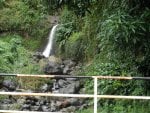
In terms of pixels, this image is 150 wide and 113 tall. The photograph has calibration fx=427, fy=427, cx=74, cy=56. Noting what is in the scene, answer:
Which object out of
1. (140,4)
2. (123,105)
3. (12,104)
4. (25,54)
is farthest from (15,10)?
(140,4)

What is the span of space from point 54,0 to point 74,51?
25.4ft

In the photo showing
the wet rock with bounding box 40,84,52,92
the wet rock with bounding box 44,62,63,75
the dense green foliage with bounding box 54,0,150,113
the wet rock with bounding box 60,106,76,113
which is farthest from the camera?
the wet rock with bounding box 44,62,63,75

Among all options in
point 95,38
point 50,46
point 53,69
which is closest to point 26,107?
point 95,38

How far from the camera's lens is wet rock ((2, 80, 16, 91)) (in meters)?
13.2

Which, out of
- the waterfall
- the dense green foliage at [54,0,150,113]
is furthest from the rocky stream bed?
the waterfall

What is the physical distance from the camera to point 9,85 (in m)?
13.3

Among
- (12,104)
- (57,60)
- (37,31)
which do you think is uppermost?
(37,31)

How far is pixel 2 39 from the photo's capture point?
1727cm

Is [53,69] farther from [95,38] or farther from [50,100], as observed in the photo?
[95,38]

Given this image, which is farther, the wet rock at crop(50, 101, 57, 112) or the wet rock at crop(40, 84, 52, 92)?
the wet rock at crop(40, 84, 52, 92)

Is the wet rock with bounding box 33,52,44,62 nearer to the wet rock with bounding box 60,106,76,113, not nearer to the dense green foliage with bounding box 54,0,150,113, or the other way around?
the dense green foliage with bounding box 54,0,150,113

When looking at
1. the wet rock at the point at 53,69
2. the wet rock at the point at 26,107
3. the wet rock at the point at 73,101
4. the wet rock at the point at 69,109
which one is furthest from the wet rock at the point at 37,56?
the wet rock at the point at 69,109

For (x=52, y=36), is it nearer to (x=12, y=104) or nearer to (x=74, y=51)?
(x=74, y=51)

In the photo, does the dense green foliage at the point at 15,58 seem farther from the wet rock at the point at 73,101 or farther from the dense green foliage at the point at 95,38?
the wet rock at the point at 73,101
